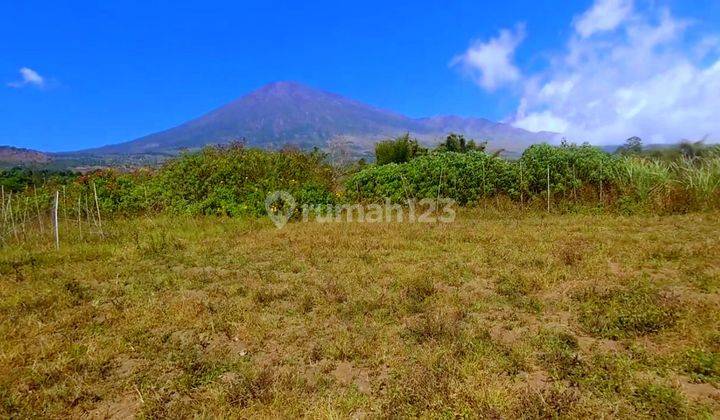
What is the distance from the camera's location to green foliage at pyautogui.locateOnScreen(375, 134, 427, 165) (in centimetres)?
1645

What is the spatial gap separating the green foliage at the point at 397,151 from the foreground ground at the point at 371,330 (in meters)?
9.81

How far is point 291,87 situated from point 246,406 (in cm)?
19897

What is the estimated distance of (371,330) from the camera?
3.79 metres

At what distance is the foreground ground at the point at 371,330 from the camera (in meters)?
2.79

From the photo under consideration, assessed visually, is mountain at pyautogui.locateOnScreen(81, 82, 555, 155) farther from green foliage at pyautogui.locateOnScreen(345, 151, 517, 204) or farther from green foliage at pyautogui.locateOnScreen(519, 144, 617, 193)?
green foliage at pyautogui.locateOnScreen(519, 144, 617, 193)

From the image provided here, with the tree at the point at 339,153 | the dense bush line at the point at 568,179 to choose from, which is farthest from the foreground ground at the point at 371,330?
the tree at the point at 339,153

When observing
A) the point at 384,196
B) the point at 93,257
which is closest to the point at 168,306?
the point at 93,257

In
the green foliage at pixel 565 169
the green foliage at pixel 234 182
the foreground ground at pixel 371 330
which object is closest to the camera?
the foreground ground at pixel 371 330

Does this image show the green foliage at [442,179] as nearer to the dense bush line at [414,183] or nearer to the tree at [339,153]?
the dense bush line at [414,183]

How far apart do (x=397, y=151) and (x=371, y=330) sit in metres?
13.1

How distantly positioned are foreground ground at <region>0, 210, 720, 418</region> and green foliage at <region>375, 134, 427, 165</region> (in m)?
9.81

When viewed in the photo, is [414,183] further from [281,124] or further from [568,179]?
[281,124]

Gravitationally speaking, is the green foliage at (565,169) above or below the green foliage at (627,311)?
above

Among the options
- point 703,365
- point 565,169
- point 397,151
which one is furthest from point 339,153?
point 703,365
